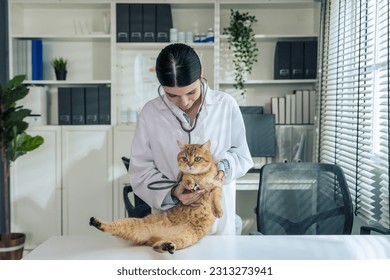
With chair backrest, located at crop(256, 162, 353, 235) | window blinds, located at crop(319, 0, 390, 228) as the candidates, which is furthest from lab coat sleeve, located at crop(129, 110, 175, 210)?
window blinds, located at crop(319, 0, 390, 228)

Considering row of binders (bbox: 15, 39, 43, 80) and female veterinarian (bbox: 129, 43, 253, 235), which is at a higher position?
row of binders (bbox: 15, 39, 43, 80)

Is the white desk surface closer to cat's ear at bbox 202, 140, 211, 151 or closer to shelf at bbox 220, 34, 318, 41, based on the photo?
cat's ear at bbox 202, 140, 211, 151

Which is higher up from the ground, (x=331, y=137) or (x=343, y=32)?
(x=343, y=32)

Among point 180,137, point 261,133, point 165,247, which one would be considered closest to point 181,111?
point 180,137

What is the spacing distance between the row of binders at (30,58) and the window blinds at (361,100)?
152cm

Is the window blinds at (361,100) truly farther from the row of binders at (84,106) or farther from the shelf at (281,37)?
the row of binders at (84,106)

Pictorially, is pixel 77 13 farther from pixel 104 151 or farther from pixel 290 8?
pixel 290 8

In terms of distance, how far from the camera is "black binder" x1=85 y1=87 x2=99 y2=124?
99.2 inches

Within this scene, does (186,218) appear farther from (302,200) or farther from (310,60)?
(310,60)

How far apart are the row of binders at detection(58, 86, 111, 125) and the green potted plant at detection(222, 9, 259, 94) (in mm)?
712

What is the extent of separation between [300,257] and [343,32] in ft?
4.69

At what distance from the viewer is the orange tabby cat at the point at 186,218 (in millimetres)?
923
